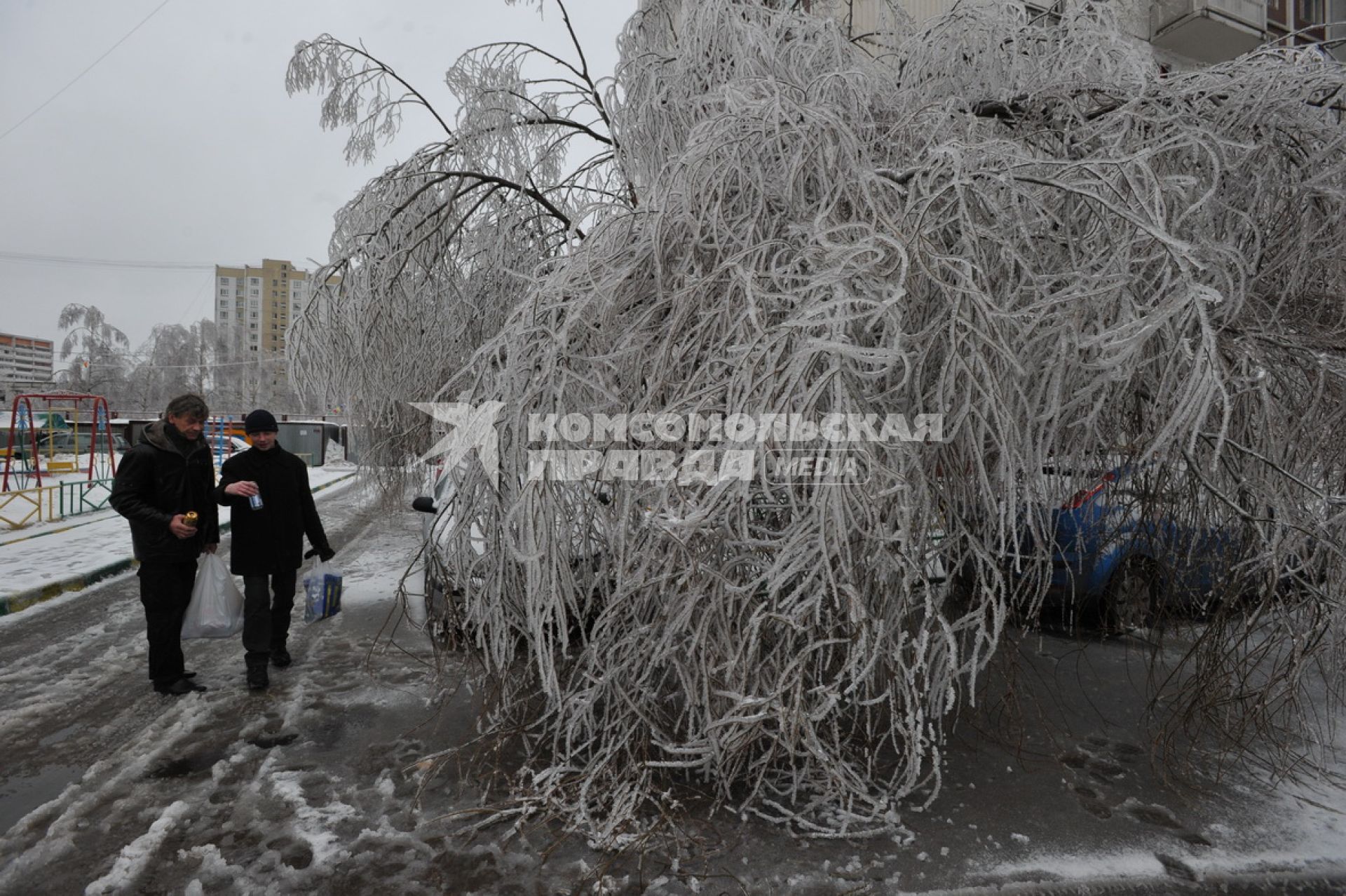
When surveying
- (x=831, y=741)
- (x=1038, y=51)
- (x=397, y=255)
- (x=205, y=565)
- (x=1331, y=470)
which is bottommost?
(x=831, y=741)

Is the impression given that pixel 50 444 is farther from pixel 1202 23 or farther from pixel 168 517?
pixel 1202 23

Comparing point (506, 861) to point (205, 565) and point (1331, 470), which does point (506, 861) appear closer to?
point (205, 565)

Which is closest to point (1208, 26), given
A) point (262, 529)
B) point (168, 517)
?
point (262, 529)

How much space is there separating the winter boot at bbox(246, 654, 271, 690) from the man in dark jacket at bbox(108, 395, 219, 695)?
0.92ft

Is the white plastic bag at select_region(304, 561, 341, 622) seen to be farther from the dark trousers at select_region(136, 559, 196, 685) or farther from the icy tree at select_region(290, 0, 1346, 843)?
the icy tree at select_region(290, 0, 1346, 843)

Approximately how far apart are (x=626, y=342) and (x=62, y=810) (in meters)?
3.26

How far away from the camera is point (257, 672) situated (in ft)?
15.8

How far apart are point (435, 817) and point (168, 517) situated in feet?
8.66

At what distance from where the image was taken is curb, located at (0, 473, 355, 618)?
6336 mm

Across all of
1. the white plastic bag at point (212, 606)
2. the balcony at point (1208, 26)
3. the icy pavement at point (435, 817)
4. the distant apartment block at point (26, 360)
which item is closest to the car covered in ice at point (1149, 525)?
the icy pavement at point (435, 817)

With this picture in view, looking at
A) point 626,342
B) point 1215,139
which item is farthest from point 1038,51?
point 626,342

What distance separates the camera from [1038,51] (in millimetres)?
4703

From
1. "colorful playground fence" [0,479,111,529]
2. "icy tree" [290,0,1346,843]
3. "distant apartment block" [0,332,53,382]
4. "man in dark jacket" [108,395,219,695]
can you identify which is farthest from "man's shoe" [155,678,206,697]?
"distant apartment block" [0,332,53,382]

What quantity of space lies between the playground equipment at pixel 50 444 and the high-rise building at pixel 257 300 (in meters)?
45.2
